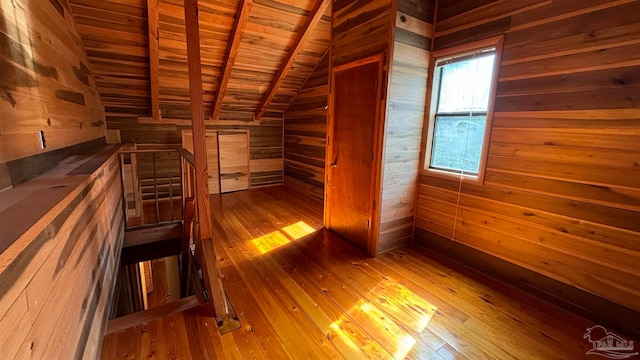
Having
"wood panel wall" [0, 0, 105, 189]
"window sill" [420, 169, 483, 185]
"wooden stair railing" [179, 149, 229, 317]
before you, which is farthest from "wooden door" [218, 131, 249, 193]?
"window sill" [420, 169, 483, 185]

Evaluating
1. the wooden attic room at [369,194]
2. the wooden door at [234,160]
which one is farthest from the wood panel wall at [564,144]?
the wooden door at [234,160]

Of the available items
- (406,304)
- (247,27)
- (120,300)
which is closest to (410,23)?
(247,27)

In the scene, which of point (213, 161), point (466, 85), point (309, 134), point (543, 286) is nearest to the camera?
point (543, 286)

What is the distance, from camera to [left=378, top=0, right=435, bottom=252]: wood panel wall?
8.39 feet

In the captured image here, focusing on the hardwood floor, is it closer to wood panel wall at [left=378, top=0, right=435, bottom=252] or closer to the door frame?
the door frame

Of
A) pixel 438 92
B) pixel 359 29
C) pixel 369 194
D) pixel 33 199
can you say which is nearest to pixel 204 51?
pixel 359 29

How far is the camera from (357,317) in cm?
199

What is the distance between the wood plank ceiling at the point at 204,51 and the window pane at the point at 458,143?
6.91ft

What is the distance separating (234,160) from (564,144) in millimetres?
5016

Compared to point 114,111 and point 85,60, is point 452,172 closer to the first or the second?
point 85,60

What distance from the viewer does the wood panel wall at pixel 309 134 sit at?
15.3 feet

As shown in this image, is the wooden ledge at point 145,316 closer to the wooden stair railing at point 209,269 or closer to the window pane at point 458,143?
the wooden stair railing at point 209,269

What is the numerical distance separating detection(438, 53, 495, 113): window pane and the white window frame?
6 cm

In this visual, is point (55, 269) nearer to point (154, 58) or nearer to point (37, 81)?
point (37, 81)
